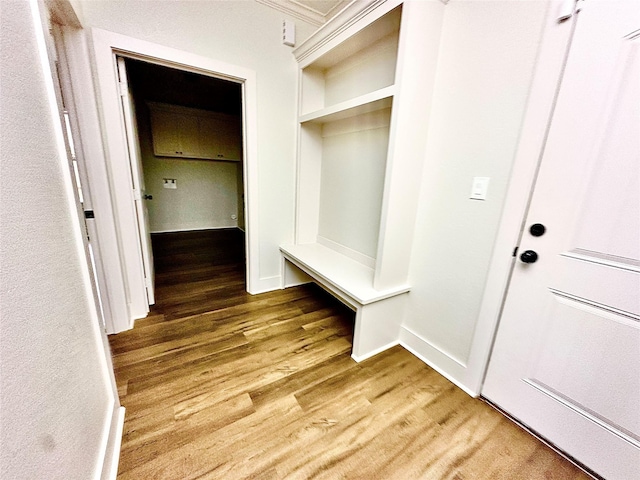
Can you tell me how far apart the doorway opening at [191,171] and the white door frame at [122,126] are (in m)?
0.99

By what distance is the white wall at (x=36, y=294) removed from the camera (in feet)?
1.92

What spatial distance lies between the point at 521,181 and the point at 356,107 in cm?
113

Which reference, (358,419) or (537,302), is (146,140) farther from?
(537,302)

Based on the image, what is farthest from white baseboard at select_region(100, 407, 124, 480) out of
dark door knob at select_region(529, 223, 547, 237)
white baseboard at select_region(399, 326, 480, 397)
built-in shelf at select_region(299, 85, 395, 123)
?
built-in shelf at select_region(299, 85, 395, 123)

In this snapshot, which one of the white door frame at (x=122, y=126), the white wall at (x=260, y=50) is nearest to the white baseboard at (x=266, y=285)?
the white wall at (x=260, y=50)

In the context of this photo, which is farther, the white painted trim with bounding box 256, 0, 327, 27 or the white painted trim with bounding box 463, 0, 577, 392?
the white painted trim with bounding box 256, 0, 327, 27

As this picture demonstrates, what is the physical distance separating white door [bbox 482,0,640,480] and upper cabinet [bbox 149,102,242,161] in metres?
4.85

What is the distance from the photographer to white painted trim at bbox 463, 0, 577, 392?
1104 millimetres

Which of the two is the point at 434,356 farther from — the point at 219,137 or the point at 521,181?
the point at 219,137

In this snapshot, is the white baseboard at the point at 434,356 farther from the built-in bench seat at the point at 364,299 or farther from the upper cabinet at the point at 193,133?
the upper cabinet at the point at 193,133

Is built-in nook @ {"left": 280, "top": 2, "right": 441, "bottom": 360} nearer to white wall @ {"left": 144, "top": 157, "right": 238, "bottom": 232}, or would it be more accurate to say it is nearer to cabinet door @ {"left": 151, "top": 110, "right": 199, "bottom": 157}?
cabinet door @ {"left": 151, "top": 110, "right": 199, "bottom": 157}

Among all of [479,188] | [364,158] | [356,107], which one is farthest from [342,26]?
[479,188]

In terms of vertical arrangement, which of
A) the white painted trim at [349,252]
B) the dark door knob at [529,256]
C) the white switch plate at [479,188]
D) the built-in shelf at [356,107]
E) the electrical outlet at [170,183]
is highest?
the built-in shelf at [356,107]

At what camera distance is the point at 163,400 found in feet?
4.59
